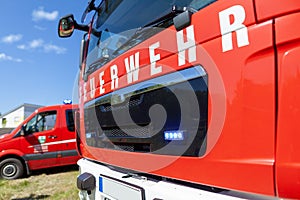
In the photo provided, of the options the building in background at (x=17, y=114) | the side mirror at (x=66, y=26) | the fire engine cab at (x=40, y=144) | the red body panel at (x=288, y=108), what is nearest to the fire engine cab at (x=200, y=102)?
the red body panel at (x=288, y=108)

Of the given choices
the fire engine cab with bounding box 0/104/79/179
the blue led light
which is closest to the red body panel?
the blue led light

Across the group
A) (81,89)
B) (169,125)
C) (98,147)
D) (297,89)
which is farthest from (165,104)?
(81,89)

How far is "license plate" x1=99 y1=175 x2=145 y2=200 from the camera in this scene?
5.65ft

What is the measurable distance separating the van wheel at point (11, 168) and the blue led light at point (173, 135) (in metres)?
6.45

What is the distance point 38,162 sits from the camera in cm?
693

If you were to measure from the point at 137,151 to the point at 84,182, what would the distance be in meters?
0.78

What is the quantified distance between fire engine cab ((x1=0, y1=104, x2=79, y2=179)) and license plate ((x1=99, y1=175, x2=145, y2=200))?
4927 millimetres

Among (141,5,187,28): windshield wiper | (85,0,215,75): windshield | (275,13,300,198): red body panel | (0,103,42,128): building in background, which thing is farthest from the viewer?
(0,103,42,128): building in background

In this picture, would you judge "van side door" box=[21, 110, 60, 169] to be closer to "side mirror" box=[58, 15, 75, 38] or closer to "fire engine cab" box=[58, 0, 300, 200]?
"side mirror" box=[58, 15, 75, 38]

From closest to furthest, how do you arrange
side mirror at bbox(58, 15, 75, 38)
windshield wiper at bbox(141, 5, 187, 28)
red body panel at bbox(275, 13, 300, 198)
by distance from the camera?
1. red body panel at bbox(275, 13, 300, 198)
2. windshield wiper at bbox(141, 5, 187, 28)
3. side mirror at bbox(58, 15, 75, 38)

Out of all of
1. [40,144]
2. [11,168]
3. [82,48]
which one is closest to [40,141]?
[40,144]

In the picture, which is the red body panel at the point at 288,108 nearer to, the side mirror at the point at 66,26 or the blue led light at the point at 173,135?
the blue led light at the point at 173,135

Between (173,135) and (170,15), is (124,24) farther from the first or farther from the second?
(173,135)

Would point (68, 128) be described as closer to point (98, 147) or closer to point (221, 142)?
point (98, 147)
